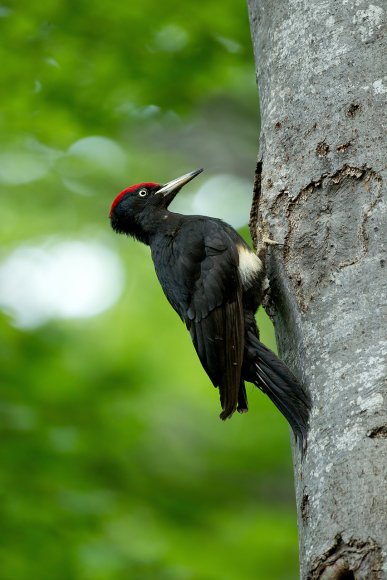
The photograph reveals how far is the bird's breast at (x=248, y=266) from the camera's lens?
142 inches

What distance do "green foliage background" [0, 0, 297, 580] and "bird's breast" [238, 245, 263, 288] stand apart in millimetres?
1944

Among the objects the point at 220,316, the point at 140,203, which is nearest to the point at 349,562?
the point at 220,316

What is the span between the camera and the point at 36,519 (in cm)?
477

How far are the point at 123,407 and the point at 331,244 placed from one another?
3.15 meters

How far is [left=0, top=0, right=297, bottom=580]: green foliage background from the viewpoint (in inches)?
195

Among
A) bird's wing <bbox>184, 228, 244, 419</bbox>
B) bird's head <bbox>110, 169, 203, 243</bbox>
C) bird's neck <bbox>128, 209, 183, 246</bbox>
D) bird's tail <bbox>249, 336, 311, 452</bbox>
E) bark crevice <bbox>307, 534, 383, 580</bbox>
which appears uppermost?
bird's head <bbox>110, 169, 203, 243</bbox>

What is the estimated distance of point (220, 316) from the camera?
360 centimetres

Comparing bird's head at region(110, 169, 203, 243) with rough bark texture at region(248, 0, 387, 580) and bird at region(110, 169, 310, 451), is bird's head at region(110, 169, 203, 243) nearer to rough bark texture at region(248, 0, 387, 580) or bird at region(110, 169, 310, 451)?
bird at region(110, 169, 310, 451)

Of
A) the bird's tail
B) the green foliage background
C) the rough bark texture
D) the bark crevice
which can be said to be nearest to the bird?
the bird's tail

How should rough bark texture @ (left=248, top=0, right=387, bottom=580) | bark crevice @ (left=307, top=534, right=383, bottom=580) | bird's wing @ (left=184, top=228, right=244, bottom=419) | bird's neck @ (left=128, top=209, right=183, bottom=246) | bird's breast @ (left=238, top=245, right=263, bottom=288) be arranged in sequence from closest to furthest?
1. bark crevice @ (left=307, top=534, right=383, bottom=580)
2. rough bark texture @ (left=248, top=0, right=387, bottom=580)
3. bird's wing @ (left=184, top=228, right=244, bottom=419)
4. bird's breast @ (left=238, top=245, right=263, bottom=288)
5. bird's neck @ (left=128, top=209, right=183, bottom=246)

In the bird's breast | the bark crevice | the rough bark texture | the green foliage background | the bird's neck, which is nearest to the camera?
the bark crevice

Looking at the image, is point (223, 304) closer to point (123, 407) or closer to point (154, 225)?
point (154, 225)

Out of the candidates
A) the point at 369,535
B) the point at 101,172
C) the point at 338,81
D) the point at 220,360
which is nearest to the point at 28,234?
the point at 101,172

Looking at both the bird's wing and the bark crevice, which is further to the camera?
the bird's wing
